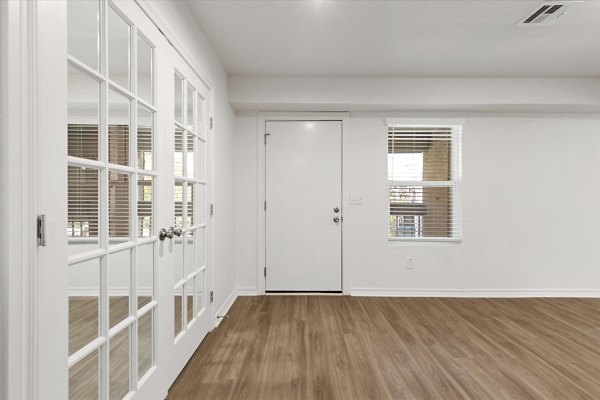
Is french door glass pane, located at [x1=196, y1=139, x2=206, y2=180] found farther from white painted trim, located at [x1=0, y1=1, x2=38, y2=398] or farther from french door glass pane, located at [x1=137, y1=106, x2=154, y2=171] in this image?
white painted trim, located at [x1=0, y1=1, x2=38, y2=398]

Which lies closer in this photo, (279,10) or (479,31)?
(279,10)

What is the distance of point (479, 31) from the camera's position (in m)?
2.66

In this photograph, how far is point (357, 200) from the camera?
13.1 ft

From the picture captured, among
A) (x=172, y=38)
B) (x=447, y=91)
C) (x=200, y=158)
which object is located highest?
(x=447, y=91)

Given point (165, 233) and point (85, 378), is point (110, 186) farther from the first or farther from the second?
point (85, 378)

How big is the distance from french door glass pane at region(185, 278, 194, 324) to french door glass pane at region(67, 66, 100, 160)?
130cm

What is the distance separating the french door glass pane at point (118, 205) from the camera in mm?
1396

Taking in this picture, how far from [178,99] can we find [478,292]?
3.87m

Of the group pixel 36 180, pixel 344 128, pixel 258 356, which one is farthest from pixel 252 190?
pixel 36 180

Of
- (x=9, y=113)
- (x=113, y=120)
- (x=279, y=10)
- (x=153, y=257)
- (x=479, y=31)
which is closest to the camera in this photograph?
(x=9, y=113)

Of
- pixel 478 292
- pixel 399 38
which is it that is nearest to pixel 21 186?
pixel 399 38

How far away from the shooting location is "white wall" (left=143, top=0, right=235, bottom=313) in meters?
2.09

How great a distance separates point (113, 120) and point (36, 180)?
1.72 ft

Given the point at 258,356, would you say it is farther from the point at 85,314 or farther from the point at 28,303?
the point at 28,303
